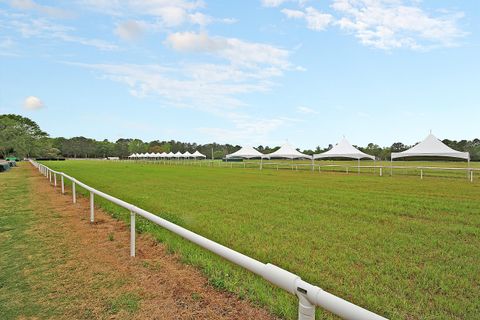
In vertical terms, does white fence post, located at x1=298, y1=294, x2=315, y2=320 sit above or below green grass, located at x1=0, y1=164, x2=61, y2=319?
above

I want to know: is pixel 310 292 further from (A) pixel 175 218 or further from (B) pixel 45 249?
(A) pixel 175 218

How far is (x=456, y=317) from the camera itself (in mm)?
3078

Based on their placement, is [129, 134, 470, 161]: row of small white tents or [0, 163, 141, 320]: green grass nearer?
[0, 163, 141, 320]: green grass

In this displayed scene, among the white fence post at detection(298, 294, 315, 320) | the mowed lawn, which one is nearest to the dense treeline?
the mowed lawn

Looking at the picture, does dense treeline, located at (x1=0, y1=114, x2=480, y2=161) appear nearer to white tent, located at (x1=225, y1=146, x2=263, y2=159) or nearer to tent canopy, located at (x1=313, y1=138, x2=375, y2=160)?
white tent, located at (x1=225, y1=146, x2=263, y2=159)

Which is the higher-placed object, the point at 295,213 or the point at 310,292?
the point at 310,292

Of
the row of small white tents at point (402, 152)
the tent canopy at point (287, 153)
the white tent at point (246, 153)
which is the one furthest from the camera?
the white tent at point (246, 153)

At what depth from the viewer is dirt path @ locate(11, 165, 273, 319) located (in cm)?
324

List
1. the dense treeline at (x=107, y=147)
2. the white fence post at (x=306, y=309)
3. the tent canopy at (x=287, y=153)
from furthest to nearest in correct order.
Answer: the dense treeline at (x=107, y=147), the tent canopy at (x=287, y=153), the white fence post at (x=306, y=309)

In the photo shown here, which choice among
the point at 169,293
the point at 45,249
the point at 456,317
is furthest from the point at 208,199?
the point at 456,317

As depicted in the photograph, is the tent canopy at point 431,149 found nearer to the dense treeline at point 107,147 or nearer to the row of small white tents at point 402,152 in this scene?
the row of small white tents at point 402,152

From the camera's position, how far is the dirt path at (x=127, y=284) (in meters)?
3.24

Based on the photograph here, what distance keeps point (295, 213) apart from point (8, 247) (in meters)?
5.75

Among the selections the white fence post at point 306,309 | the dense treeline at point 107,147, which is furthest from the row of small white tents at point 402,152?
the dense treeline at point 107,147
